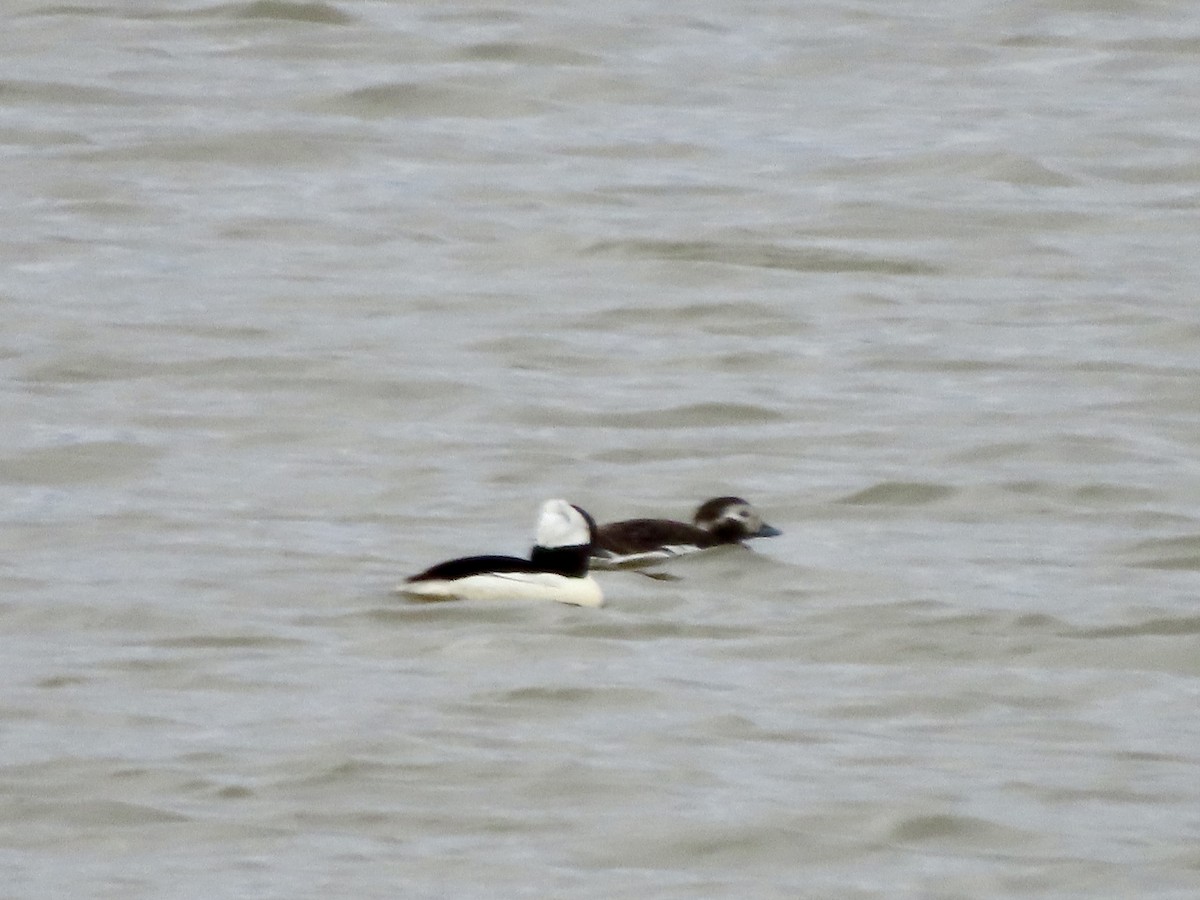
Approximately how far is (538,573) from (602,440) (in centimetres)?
325

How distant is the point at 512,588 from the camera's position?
1113cm

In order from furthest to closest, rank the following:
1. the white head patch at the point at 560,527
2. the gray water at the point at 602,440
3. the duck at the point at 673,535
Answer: the duck at the point at 673,535
the white head patch at the point at 560,527
the gray water at the point at 602,440

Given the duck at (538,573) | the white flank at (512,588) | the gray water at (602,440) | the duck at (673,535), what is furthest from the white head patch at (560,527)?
the duck at (673,535)

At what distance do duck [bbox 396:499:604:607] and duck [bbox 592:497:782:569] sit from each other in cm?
49

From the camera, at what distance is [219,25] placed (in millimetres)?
24828

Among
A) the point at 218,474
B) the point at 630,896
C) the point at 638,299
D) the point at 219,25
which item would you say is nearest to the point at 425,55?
the point at 219,25

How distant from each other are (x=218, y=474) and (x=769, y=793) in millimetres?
4928

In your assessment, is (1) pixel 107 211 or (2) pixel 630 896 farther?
(1) pixel 107 211

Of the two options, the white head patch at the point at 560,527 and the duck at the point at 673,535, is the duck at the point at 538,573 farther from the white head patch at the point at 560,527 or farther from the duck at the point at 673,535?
the duck at the point at 673,535

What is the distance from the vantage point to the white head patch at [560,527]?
11422 millimetres

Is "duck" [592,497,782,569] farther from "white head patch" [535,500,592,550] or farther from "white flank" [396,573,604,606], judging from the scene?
"white flank" [396,573,604,606]

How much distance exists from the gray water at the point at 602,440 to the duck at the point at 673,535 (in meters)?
0.18

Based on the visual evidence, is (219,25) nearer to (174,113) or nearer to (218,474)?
(174,113)

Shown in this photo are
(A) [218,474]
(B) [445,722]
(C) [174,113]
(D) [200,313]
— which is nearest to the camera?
(B) [445,722]
